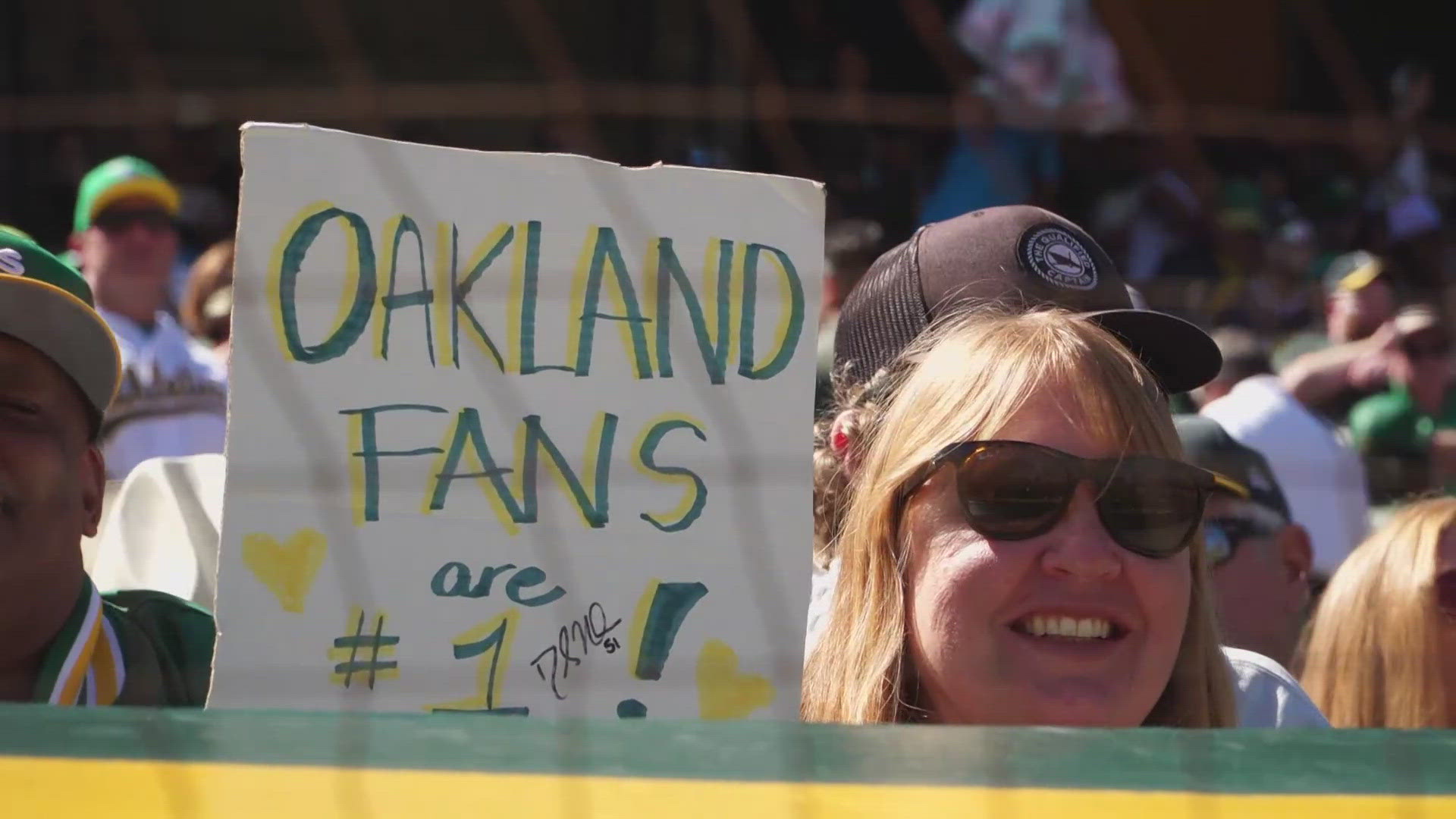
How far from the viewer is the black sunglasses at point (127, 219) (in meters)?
4.66

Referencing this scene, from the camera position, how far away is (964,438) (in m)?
1.56

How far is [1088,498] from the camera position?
60.9 inches

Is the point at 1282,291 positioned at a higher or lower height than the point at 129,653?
higher

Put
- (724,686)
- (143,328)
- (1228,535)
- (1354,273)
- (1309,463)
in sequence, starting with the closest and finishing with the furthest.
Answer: (724,686) → (1228,535) → (1309,463) → (143,328) → (1354,273)

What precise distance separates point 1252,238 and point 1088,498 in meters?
5.93

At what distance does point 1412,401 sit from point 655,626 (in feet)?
10.8

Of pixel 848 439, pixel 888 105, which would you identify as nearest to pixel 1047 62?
pixel 888 105

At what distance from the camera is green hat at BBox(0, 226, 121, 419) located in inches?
66.7

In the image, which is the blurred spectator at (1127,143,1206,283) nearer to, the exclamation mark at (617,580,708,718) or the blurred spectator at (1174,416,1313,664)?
the blurred spectator at (1174,416,1313,664)

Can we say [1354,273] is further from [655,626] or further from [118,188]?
[655,626]

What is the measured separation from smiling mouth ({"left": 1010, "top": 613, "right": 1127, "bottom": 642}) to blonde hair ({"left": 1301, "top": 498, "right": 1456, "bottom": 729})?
95 cm

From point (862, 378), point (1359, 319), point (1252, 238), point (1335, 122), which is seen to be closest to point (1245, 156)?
point (1335, 122)

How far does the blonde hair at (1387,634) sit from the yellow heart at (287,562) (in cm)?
139
